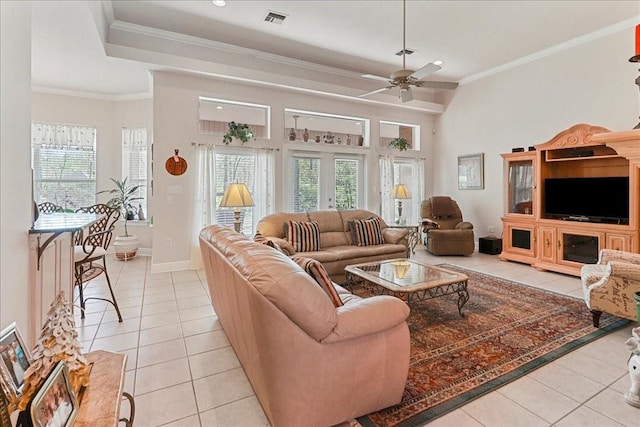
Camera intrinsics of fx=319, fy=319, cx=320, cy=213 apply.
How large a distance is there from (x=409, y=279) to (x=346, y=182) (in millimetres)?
3730

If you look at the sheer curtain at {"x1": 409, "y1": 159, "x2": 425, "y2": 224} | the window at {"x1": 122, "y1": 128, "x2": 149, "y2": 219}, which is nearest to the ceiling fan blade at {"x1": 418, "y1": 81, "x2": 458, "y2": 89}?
the sheer curtain at {"x1": 409, "y1": 159, "x2": 425, "y2": 224}

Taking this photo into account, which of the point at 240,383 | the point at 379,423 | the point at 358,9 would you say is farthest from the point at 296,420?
the point at 358,9

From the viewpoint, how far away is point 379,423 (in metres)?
1.75

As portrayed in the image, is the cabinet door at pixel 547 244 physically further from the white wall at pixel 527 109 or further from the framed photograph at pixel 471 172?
the framed photograph at pixel 471 172

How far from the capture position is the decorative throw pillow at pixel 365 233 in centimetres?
473

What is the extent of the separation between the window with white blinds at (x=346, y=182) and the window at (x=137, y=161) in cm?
385

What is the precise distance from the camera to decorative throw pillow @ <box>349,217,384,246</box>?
4.73 m

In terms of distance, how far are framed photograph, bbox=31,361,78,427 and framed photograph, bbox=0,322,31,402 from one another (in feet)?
0.31

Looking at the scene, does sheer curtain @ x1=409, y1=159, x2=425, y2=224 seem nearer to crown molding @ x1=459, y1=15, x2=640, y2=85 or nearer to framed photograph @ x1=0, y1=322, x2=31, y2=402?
crown molding @ x1=459, y1=15, x2=640, y2=85

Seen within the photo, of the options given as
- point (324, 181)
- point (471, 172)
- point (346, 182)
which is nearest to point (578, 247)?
point (471, 172)

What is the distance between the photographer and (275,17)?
13.9ft

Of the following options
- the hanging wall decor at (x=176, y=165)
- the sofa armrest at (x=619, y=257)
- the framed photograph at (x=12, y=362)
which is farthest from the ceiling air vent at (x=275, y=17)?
the sofa armrest at (x=619, y=257)

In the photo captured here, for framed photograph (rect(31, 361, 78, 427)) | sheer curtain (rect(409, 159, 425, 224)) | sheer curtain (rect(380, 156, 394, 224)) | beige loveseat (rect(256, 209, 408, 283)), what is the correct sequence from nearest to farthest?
framed photograph (rect(31, 361, 78, 427)), beige loveseat (rect(256, 209, 408, 283)), sheer curtain (rect(380, 156, 394, 224)), sheer curtain (rect(409, 159, 425, 224))

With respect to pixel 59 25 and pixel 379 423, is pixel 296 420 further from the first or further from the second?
pixel 59 25
